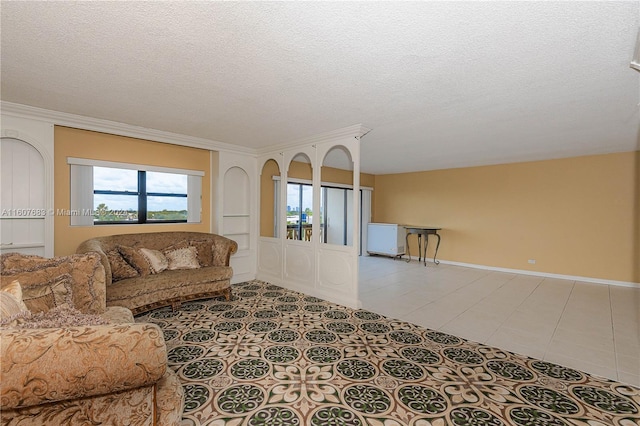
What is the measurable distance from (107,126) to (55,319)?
322 cm

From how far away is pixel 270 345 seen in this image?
290cm

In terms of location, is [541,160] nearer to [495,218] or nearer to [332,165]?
[495,218]

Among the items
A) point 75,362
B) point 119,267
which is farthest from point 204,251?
point 75,362

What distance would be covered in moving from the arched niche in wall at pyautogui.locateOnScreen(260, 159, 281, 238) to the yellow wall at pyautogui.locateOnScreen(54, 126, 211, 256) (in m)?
1.05

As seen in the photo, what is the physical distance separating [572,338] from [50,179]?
6371 millimetres

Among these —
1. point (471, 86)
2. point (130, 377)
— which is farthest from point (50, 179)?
point (471, 86)

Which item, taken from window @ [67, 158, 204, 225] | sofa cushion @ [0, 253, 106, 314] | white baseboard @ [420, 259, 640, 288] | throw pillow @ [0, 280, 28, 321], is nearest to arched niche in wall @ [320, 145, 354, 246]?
window @ [67, 158, 204, 225]

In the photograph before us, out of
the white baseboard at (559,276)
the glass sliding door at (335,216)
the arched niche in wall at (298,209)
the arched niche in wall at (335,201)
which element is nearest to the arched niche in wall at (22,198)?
the arched niche in wall at (298,209)

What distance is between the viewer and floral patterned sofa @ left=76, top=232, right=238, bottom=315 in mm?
3441

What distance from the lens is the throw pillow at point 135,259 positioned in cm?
369

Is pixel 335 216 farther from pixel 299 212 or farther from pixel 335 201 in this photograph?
pixel 299 212

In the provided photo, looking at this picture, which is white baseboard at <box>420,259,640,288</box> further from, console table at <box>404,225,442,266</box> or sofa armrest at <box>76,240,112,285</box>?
sofa armrest at <box>76,240,112,285</box>

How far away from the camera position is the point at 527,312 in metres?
3.97

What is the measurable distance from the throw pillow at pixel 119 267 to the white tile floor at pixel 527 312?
3138mm
